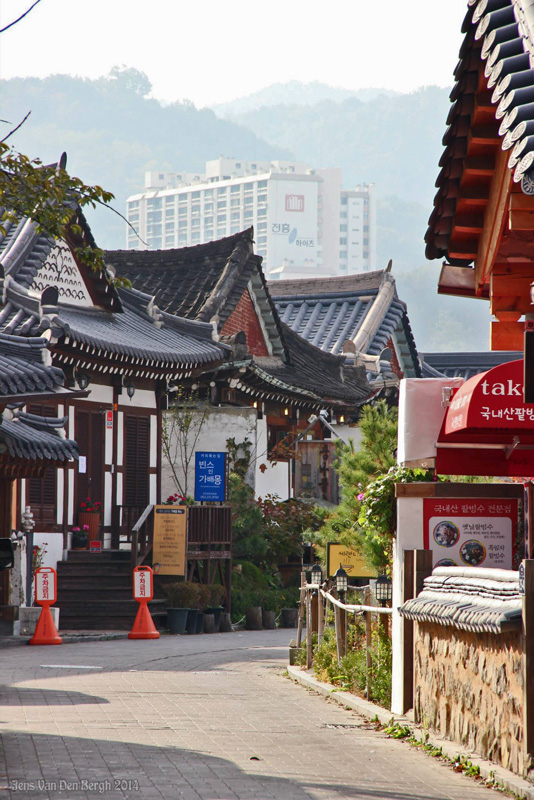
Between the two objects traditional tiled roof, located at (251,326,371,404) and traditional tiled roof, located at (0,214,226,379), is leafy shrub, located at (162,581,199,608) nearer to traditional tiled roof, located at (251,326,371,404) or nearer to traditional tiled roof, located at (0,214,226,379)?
traditional tiled roof, located at (0,214,226,379)

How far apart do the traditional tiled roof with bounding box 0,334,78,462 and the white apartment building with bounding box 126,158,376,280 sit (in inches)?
6314

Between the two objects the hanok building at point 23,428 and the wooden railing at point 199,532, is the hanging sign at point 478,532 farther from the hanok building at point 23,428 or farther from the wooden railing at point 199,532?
the wooden railing at point 199,532

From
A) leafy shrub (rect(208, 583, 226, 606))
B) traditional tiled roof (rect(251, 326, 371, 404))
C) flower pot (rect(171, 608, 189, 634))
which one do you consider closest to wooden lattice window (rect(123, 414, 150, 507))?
leafy shrub (rect(208, 583, 226, 606))

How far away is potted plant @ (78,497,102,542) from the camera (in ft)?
87.8

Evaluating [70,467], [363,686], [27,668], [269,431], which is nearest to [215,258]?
[269,431]

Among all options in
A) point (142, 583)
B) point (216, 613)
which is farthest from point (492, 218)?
point (216, 613)

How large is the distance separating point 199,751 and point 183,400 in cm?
2199

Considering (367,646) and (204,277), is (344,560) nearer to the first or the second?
(367,646)

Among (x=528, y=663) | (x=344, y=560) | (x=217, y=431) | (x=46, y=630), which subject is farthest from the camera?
(x=217, y=431)

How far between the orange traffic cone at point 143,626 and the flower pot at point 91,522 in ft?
14.4

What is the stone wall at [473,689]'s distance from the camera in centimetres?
808

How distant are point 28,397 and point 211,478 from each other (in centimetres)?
830

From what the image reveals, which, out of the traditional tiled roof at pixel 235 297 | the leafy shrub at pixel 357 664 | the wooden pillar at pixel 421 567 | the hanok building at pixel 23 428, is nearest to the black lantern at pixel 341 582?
the leafy shrub at pixel 357 664

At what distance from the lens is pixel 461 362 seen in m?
49.8
